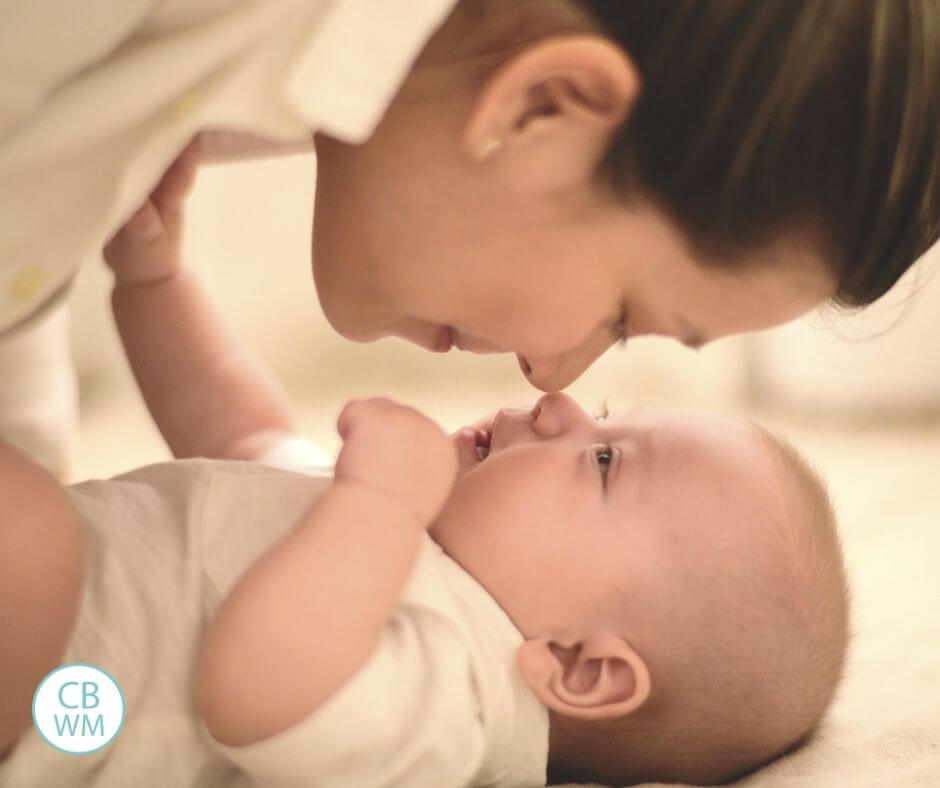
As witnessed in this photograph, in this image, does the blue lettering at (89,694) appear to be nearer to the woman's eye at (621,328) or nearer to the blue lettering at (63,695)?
the blue lettering at (63,695)

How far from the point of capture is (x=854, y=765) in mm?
827

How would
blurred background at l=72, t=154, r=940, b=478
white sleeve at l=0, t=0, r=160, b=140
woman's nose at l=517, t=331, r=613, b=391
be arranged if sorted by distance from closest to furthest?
white sleeve at l=0, t=0, r=160, b=140 → woman's nose at l=517, t=331, r=613, b=391 → blurred background at l=72, t=154, r=940, b=478

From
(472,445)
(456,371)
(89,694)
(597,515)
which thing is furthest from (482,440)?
(456,371)

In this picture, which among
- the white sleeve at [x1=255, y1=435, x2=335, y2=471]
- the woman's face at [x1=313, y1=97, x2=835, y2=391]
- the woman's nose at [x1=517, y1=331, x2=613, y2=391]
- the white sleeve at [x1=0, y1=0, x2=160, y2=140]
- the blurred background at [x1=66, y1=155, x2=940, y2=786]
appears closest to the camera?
the white sleeve at [x1=0, y1=0, x2=160, y2=140]

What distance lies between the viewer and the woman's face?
0.74m

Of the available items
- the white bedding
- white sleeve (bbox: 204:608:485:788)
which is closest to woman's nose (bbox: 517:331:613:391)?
white sleeve (bbox: 204:608:485:788)

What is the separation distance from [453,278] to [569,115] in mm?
157

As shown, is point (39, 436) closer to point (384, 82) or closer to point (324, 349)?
point (384, 82)

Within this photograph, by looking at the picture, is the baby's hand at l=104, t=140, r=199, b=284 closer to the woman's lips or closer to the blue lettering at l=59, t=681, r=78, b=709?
the woman's lips

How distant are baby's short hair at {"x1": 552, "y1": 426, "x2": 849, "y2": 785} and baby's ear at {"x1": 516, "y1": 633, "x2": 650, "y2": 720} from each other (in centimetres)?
2

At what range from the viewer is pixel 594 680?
79cm

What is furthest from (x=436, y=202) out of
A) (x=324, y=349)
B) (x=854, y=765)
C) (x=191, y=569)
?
(x=324, y=349)

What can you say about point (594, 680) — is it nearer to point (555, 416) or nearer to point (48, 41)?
point (555, 416)

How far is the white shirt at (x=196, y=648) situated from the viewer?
70 cm
